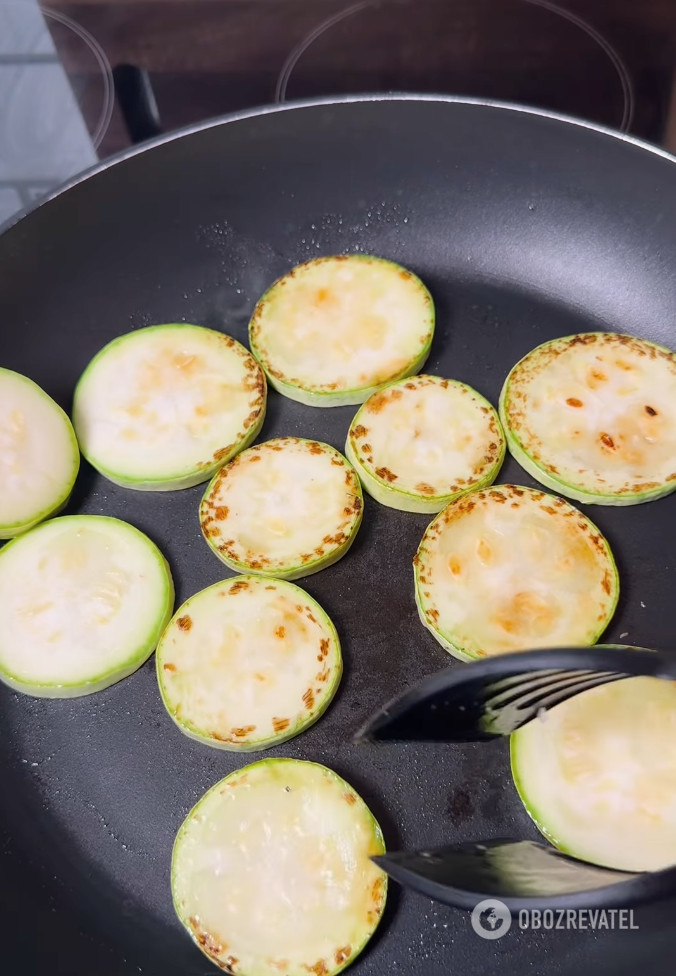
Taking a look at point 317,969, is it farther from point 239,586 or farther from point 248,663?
point 239,586

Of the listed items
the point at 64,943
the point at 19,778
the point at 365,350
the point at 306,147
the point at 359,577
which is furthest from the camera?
the point at 306,147

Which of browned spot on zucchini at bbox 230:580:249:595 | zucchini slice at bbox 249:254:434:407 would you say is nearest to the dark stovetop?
zucchini slice at bbox 249:254:434:407

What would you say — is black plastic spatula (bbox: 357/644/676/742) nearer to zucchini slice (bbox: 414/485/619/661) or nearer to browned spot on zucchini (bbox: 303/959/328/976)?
zucchini slice (bbox: 414/485/619/661)

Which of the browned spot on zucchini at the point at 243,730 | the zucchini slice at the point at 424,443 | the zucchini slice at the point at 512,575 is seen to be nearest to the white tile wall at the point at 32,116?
the zucchini slice at the point at 424,443

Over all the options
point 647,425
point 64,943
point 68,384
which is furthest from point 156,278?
point 64,943

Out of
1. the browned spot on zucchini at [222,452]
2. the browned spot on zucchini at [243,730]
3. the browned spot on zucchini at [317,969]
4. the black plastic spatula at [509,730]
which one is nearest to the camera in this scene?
the black plastic spatula at [509,730]

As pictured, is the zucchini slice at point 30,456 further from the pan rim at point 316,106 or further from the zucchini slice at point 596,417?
the zucchini slice at point 596,417

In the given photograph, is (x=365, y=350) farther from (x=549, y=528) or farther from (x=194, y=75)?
(x=194, y=75)
